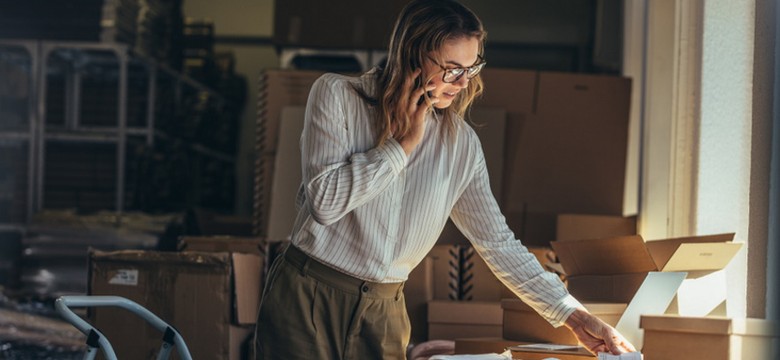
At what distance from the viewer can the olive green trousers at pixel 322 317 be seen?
2.21m

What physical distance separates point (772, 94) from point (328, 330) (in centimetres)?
135

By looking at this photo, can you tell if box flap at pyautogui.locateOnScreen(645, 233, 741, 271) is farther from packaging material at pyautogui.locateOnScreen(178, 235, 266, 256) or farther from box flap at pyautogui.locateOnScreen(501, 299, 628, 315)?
packaging material at pyautogui.locateOnScreen(178, 235, 266, 256)

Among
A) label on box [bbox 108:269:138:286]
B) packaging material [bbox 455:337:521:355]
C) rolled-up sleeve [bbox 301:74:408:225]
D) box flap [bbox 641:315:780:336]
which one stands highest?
rolled-up sleeve [bbox 301:74:408:225]

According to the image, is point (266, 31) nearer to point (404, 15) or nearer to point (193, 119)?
point (193, 119)

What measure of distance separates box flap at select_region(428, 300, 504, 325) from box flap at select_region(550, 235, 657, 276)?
109cm

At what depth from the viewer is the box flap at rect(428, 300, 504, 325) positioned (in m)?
4.35

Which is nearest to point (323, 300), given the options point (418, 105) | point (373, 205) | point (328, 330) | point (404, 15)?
point (328, 330)

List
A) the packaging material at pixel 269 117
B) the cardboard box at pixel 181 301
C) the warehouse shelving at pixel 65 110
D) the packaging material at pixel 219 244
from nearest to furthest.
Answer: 1. the cardboard box at pixel 181 301
2. the packaging material at pixel 219 244
3. the packaging material at pixel 269 117
4. the warehouse shelving at pixel 65 110

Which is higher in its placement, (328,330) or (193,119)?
(193,119)

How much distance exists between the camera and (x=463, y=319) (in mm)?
4379

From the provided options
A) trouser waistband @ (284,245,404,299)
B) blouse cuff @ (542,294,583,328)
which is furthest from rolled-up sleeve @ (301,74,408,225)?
blouse cuff @ (542,294,583,328)

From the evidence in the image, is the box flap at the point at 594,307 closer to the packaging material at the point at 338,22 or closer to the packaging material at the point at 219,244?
the packaging material at the point at 219,244

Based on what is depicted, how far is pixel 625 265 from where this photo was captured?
3.05 metres

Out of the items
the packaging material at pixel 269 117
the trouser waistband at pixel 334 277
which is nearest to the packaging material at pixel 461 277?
the packaging material at pixel 269 117
